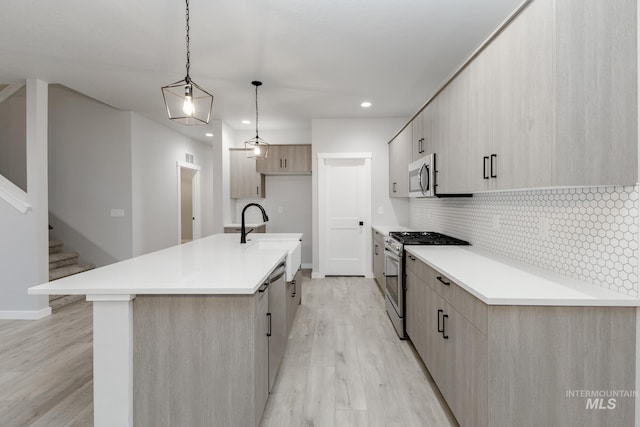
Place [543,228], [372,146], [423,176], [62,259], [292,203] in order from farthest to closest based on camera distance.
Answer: [292,203] < [372,146] < [62,259] < [423,176] < [543,228]

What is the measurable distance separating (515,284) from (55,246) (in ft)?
19.7

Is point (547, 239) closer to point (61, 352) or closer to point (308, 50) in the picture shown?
point (308, 50)

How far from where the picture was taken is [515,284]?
1.58 metres

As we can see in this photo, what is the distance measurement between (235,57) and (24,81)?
272 cm

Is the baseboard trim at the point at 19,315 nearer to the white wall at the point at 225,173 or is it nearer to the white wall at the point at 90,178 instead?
the white wall at the point at 90,178

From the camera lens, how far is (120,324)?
5.08ft

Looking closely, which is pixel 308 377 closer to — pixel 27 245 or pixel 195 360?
pixel 195 360

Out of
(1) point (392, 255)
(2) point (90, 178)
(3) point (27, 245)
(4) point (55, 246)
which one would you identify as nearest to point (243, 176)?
(2) point (90, 178)

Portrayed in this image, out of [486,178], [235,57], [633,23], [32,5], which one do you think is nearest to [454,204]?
[486,178]

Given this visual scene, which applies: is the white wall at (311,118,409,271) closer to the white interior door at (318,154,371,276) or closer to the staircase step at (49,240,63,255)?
the white interior door at (318,154,371,276)

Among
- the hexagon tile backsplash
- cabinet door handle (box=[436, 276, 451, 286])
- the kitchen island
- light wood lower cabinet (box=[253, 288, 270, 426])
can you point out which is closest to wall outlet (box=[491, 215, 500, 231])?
the hexagon tile backsplash

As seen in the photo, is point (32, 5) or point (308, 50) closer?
point (32, 5)

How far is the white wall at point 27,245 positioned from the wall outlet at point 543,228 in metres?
4.88

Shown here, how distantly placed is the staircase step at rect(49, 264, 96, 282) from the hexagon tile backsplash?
5166 mm
